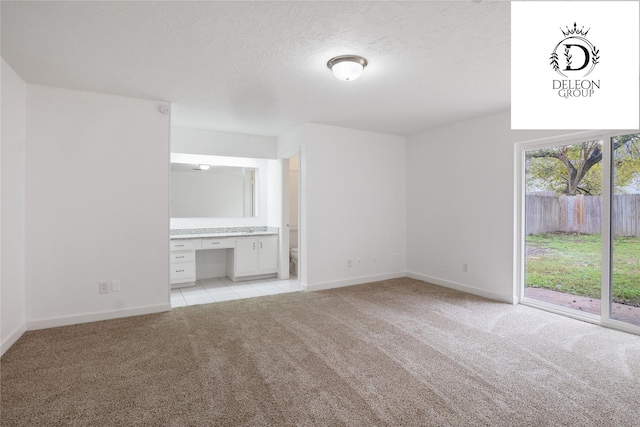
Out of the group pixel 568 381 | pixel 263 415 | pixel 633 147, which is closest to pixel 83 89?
pixel 263 415

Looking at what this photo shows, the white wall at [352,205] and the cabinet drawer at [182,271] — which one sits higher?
the white wall at [352,205]

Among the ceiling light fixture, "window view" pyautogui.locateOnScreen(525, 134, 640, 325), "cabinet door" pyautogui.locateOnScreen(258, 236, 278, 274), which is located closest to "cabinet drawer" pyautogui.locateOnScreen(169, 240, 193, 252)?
"cabinet door" pyautogui.locateOnScreen(258, 236, 278, 274)

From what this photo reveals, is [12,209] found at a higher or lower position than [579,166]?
lower

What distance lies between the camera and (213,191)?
5.81m

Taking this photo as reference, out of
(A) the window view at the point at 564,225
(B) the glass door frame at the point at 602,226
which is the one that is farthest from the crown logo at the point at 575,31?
(A) the window view at the point at 564,225

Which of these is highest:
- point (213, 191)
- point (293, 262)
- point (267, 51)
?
point (267, 51)

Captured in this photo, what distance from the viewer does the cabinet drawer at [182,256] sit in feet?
16.3

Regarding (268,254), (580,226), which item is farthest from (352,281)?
(580,226)

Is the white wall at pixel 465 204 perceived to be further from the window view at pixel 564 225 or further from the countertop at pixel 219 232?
the countertop at pixel 219 232

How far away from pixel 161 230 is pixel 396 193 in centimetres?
364

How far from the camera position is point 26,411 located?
199 centimetres

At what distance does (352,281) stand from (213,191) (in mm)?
Result: 2805

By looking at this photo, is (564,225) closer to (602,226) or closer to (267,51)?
(602,226)

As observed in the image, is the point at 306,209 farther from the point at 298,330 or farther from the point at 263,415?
the point at 263,415
